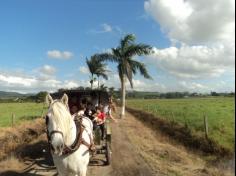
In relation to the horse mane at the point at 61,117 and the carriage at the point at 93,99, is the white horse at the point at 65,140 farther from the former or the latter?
the carriage at the point at 93,99

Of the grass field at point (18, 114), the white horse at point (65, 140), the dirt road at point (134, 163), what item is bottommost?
the dirt road at point (134, 163)

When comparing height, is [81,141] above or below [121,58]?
below

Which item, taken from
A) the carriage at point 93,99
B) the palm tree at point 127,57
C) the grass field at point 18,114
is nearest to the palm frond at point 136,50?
the palm tree at point 127,57

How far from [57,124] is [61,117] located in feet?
0.64

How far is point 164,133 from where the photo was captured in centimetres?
2100

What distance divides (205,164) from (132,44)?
66.3 feet

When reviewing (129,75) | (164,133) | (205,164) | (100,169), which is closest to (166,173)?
(100,169)

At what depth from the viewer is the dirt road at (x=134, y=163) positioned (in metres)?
10.8

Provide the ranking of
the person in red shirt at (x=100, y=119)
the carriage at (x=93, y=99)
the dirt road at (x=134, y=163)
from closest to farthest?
the dirt road at (x=134, y=163) → the person in red shirt at (x=100, y=119) → the carriage at (x=93, y=99)

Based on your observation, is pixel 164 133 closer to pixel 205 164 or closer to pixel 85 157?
pixel 205 164

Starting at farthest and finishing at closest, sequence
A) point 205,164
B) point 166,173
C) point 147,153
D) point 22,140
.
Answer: point 22,140, point 147,153, point 205,164, point 166,173

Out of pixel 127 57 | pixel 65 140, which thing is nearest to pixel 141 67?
pixel 127 57

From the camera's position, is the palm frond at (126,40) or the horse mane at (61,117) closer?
the horse mane at (61,117)

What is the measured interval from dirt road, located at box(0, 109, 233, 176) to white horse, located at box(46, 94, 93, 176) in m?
1.15
